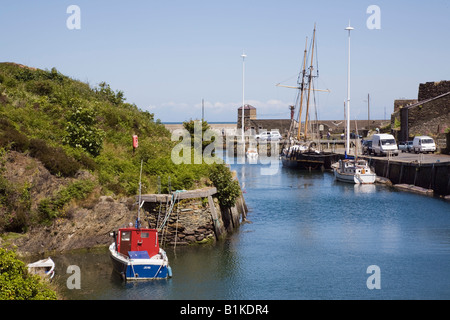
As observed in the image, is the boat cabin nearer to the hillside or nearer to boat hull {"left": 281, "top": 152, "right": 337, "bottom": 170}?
the hillside

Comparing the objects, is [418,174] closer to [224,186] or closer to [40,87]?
[224,186]

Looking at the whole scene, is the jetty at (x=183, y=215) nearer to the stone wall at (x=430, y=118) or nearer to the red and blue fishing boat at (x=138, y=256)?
the red and blue fishing boat at (x=138, y=256)

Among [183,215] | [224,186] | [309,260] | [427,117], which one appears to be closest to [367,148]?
[427,117]

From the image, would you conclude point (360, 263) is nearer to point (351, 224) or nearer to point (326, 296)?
point (326, 296)

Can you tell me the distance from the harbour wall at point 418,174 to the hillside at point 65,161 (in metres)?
29.1

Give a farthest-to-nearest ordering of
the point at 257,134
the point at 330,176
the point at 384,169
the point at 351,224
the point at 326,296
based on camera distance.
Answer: the point at 257,134
the point at 330,176
the point at 384,169
the point at 351,224
the point at 326,296

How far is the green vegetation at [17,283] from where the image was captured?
1777cm

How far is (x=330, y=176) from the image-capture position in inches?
3327

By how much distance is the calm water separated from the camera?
1055 inches

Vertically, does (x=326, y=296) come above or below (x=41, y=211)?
below

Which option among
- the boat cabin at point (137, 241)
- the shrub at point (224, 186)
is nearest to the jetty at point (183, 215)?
the shrub at point (224, 186)

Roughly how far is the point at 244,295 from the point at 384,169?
5103 cm

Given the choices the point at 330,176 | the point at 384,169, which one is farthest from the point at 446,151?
the point at 330,176

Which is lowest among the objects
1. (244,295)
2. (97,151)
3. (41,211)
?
(244,295)
